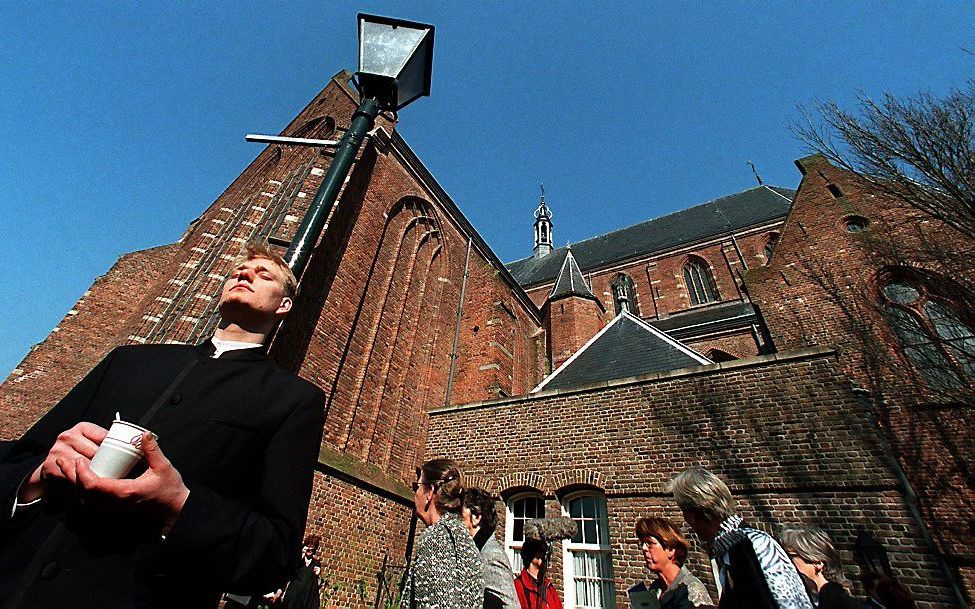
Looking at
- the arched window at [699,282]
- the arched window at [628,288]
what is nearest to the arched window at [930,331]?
the arched window at [699,282]

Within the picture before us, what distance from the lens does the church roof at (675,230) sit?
72.6ft

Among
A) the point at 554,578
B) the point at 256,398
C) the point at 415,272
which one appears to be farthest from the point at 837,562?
the point at 415,272

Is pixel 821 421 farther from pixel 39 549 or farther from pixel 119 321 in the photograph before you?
pixel 119 321

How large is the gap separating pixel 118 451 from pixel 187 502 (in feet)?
0.59

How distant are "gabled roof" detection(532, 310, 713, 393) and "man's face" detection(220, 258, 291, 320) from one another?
8718 mm

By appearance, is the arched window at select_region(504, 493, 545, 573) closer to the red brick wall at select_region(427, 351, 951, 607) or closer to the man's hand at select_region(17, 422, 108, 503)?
the red brick wall at select_region(427, 351, 951, 607)

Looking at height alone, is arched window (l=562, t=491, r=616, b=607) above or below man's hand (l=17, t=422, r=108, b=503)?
above

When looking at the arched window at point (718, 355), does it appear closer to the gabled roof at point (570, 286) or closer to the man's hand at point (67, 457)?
the gabled roof at point (570, 286)

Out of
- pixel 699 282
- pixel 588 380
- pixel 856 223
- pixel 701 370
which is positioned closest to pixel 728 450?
pixel 701 370

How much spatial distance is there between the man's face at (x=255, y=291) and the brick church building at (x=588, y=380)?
621 cm

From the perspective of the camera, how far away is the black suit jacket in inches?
35.9

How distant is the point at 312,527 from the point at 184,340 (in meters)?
3.96

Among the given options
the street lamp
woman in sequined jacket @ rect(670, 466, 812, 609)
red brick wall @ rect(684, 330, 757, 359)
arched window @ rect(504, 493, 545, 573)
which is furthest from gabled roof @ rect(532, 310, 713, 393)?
the street lamp

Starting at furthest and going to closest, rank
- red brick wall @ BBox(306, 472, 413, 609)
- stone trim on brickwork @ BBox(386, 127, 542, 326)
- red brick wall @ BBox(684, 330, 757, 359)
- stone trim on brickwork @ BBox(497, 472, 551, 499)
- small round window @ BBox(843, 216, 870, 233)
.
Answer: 1. red brick wall @ BBox(684, 330, 757, 359)
2. stone trim on brickwork @ BBox(386, 127, 542, 326)
3. small round window @ BBox(843, 216, 870, 233)
4. stone trim on brickwork @ BBox(497, 472, 551, 499)
5. red brick wall @ BBox(306, 472, 413, 609)
